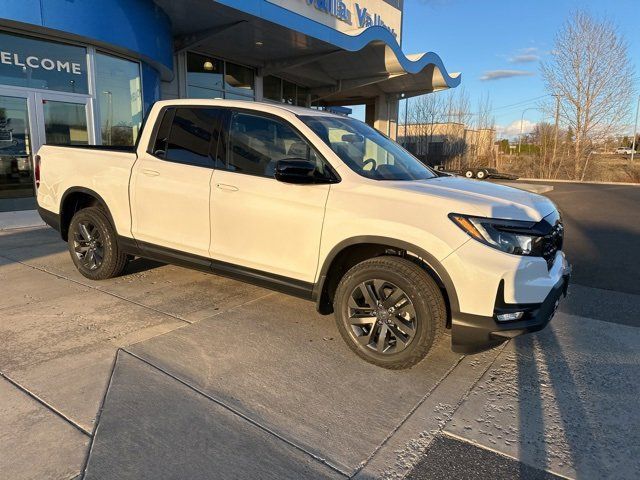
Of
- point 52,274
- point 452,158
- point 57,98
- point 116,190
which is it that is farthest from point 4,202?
point 452,158

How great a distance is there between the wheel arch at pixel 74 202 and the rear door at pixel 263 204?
1.70 metres

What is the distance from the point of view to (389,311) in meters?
3.31

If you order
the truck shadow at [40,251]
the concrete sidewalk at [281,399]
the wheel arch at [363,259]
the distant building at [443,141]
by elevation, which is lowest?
the concrete sidewalk at [281,399]

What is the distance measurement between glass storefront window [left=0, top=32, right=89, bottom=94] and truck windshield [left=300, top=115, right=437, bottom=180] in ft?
28.4

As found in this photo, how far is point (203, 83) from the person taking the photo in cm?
1530

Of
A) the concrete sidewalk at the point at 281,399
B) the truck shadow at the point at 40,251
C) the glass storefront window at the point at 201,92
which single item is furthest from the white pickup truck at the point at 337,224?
the glass storefront window at the point at 201,92

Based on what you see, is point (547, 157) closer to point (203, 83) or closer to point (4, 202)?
point (203, 83)

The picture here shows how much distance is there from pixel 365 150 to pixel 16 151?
31.5ft

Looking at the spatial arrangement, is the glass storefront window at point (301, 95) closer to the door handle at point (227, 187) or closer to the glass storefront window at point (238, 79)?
the glass storefront window at point (238, 79)

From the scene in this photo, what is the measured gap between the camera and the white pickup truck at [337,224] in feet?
9.87

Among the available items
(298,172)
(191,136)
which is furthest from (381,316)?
(191,136)

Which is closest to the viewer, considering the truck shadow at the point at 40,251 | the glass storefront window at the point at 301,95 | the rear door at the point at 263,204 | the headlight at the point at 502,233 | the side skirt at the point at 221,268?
the headlight at the point at 502,233

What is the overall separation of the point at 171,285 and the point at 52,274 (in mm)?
1559

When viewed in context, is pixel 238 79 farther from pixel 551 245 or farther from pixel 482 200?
pixel 551 245
